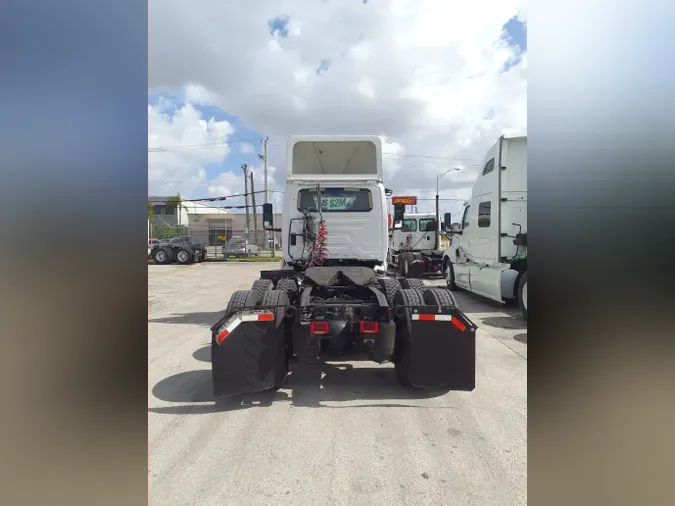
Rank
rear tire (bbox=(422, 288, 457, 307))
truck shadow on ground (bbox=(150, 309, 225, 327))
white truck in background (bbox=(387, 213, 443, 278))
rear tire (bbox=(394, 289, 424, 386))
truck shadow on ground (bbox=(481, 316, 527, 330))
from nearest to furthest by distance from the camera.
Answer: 1. rear tire (bbox=(394, 289, 424, 386))
2. rear tire (bbox=(422, 288, 457, 307))
3. truck shadow on ground (bbox=(481, 316, 527, 330))
4. truck shadow on ground (bbox=(150, 309, 225, 327))
5. white truck in background (bbox=(387, 213, 443, 278))

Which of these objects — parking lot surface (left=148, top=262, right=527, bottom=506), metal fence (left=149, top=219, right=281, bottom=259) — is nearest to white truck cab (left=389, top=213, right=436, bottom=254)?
parking lot surface (left=148, top=262, right=527, bottom=506)

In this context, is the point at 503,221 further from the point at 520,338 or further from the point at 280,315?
the point at 280,315

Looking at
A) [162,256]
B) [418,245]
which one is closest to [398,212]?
[418,245]

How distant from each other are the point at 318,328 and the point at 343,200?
9.10ft

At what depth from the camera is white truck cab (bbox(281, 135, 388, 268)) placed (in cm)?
630

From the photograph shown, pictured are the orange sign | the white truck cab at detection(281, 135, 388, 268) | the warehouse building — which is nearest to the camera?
the white truck cab at detection(281, 135, 388, 268)

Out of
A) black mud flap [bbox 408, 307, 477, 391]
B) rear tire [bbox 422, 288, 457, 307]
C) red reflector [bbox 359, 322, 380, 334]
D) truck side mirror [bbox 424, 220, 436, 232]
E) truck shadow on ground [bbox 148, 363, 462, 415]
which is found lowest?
truck shadow on ground [bbox 148, 363, 462, 415]

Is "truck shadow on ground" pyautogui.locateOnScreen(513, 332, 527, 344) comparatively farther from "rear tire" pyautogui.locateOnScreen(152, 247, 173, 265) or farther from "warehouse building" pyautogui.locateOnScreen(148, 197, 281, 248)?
"rear tire" pyautogui.locateOnScreen(152, 247, 173, 265)

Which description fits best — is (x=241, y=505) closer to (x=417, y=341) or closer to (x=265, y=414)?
(x=265, y=414)

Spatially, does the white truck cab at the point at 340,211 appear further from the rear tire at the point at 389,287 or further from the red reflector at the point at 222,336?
the red reflector at the point at 222,336

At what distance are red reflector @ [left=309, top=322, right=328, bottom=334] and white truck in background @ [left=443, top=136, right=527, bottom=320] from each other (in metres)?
5.51

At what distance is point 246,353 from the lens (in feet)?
13.1
